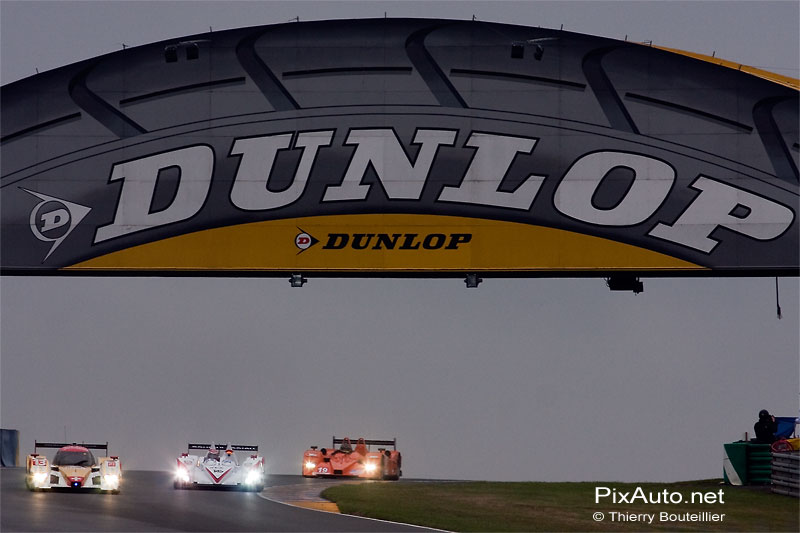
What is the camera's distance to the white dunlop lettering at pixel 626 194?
31500 mm

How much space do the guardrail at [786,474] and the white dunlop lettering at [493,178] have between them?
871 centimetres

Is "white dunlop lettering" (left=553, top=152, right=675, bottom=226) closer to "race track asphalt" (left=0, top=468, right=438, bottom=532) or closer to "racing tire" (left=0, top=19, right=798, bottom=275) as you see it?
"racing tire" (left=0, top=19, right=798, bottom=275)

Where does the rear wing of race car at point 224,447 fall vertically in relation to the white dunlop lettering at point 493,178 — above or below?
below

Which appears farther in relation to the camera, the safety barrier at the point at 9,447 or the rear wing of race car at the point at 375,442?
the safety barrier at the point at 9,447

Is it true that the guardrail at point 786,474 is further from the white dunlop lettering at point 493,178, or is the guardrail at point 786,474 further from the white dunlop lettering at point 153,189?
the white dunlop lettering at point 153,189

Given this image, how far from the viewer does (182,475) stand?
99.9 ft

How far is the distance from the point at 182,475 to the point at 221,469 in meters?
1.18

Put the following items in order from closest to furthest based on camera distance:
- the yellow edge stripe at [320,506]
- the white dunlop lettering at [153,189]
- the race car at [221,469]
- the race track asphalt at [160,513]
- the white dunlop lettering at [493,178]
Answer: the race track asphalt at [160,513]
the yellow edge stripe at [320,506]
the race car at [221,469]
the white dunlop lettering at [493,178]
the white dunlop lettering at [153,189]

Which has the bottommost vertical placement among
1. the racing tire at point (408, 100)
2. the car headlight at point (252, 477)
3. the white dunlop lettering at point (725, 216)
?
the car headlight at point (252, 477)

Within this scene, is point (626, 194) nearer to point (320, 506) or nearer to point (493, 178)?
point (493, 178)

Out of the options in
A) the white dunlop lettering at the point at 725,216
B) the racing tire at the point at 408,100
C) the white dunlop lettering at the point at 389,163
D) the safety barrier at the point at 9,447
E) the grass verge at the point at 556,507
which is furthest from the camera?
the safety barrier at the point at 9,447

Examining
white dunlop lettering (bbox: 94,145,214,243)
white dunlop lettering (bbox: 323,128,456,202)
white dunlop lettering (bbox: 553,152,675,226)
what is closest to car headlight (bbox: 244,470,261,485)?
white dunlop lettering (bbox: 94,145,214,243)

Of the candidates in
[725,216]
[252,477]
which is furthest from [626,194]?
[252,477]

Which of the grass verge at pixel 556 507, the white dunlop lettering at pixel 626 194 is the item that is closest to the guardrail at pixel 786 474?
the grass verge at pixel 556 507
